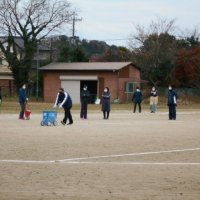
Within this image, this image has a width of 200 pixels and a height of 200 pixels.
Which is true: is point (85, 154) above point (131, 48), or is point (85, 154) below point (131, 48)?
below

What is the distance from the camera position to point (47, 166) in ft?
39.4

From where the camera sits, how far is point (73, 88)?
193 ft

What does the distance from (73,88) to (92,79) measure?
2130 millimetres

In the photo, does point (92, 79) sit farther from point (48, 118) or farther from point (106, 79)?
point (48, 118)

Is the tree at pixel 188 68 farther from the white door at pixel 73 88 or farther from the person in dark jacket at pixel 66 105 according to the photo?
the person in dark jacket at pixel 66 105

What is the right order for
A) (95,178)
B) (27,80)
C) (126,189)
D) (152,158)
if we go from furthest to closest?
1. (27,80)
2. (152,158)
3. (95,178)
4. (126,189)

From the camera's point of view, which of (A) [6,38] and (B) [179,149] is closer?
(B) [179,149]

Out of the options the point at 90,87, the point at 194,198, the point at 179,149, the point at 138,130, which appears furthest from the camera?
the point at 90,87

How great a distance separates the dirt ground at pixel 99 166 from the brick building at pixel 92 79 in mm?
37489

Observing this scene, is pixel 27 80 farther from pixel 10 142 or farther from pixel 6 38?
pixel 10 142

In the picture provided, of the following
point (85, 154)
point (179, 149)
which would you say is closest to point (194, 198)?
point (85, 154)

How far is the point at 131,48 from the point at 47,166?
66.7 meters

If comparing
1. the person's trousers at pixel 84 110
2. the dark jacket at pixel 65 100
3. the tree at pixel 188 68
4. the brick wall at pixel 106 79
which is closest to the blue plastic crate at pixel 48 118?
the dark jacket at pixel 65 100

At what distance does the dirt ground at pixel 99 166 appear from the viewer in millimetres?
9062
